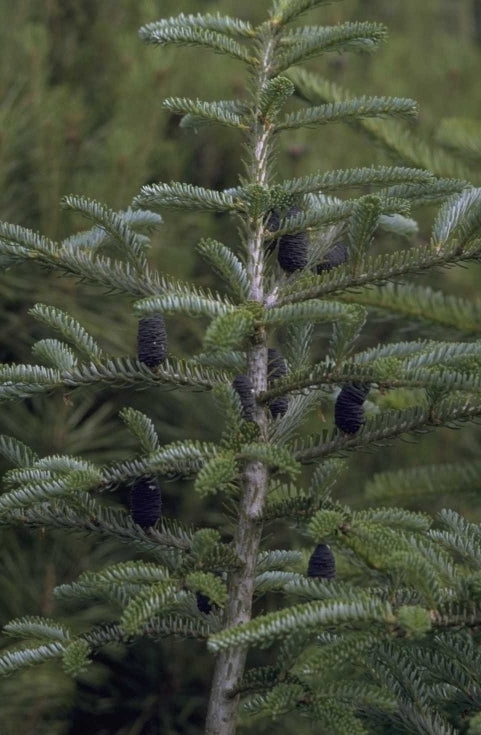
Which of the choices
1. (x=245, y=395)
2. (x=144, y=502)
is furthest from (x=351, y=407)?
(x=144, y=502)

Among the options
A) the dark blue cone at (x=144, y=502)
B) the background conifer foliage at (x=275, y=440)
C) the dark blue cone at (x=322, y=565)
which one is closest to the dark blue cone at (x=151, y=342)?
the background conifer foliage at (x=275, y=440)

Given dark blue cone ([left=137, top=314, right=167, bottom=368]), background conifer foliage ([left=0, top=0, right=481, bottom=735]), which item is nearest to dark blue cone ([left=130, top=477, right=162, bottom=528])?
background conifer foliage ([left=0, top=0, right=481, bottom=735])

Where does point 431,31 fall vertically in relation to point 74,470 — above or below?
above

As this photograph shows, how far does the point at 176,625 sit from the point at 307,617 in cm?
22

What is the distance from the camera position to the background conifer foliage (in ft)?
2.89

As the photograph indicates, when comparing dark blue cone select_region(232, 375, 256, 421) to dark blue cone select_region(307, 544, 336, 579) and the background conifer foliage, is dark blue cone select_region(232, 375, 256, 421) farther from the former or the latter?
dark blue cone select_region(307, 544, 336, 579)

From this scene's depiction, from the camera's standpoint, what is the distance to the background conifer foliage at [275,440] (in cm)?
88

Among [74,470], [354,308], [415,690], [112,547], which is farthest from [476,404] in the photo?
[112,547]

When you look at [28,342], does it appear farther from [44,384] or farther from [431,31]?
[431,31]

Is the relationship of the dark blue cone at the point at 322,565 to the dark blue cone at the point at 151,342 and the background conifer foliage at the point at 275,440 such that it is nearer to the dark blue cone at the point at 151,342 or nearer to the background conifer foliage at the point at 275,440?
the background conifer foliage at the point at 275,440

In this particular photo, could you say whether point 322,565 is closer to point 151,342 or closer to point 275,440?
point 275,440

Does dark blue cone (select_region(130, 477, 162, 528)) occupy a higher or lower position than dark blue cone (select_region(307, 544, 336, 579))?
higher

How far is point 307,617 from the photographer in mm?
828

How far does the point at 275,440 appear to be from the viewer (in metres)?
1.07
